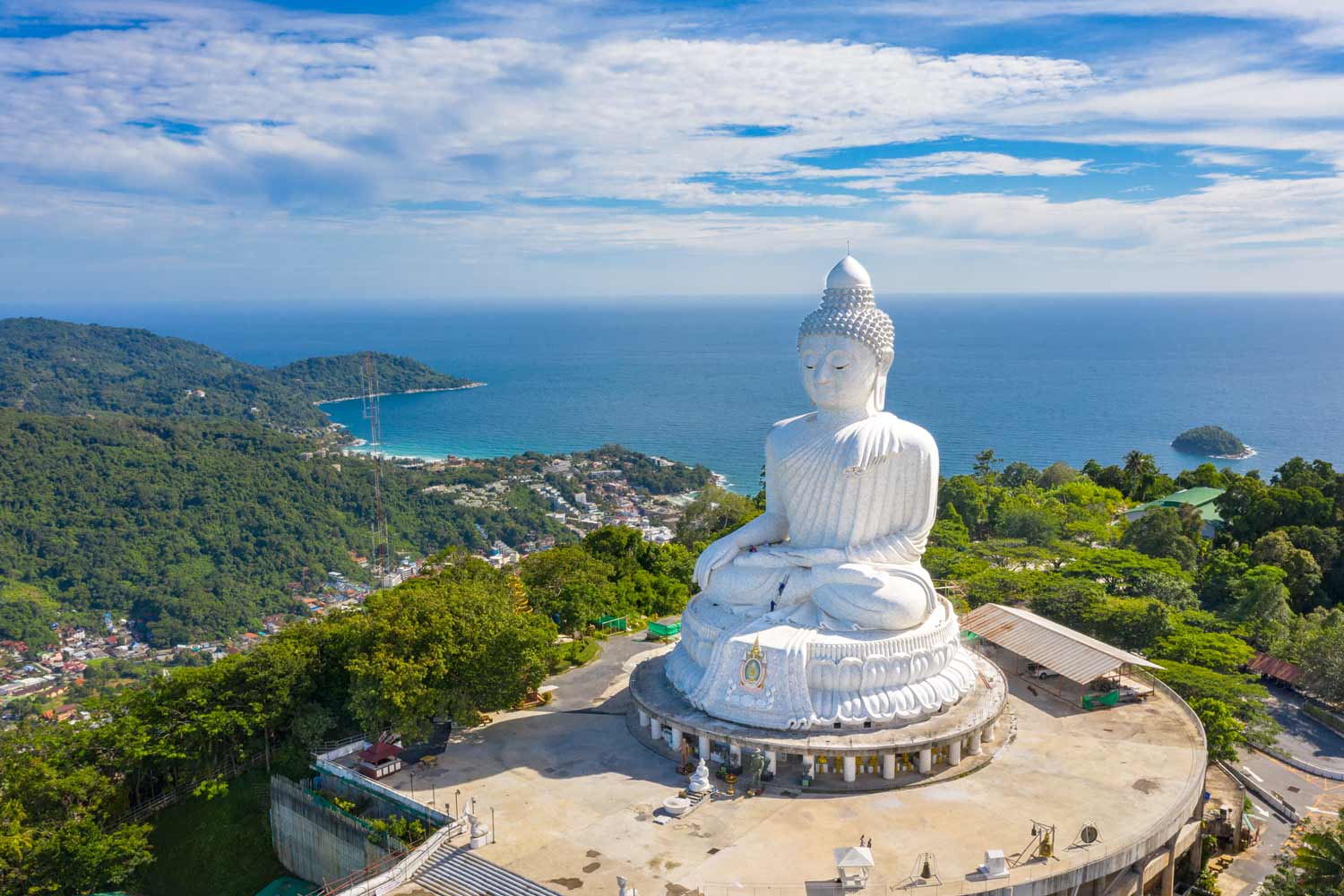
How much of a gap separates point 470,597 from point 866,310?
11.2m

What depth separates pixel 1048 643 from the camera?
79.8 feet

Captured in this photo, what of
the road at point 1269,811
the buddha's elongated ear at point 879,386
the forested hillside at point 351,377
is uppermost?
the buddha's elongated ear at point 879,386

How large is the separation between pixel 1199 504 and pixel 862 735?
3417 centimetres

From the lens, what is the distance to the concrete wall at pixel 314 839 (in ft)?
61.3

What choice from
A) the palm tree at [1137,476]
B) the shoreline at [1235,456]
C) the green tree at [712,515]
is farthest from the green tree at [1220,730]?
the shoreline at [1235,456]

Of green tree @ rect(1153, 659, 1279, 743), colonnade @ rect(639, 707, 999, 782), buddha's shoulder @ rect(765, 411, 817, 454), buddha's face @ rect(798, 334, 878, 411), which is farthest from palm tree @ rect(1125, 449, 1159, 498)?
colonnade @ rect(639, 707, 999, 782)

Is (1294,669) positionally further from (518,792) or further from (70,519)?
(70,519)

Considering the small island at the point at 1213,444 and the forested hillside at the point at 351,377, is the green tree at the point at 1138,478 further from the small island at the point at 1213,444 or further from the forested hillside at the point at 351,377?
the forested hillside at the point at 351,377

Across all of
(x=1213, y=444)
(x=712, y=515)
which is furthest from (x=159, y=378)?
(x=1213, y=444)

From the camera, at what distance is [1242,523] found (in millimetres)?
39688

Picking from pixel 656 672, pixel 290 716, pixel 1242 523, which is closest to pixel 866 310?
pixel 656 672

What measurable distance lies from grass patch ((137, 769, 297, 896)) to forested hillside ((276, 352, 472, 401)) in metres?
127

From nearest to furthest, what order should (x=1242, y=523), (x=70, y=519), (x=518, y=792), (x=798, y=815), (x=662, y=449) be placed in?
(x=798, y=815), (x=518, y=792), (x=1242, y=523), (x=70, y=519), (x=662, y=449)

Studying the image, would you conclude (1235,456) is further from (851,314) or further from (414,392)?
(414,392)
